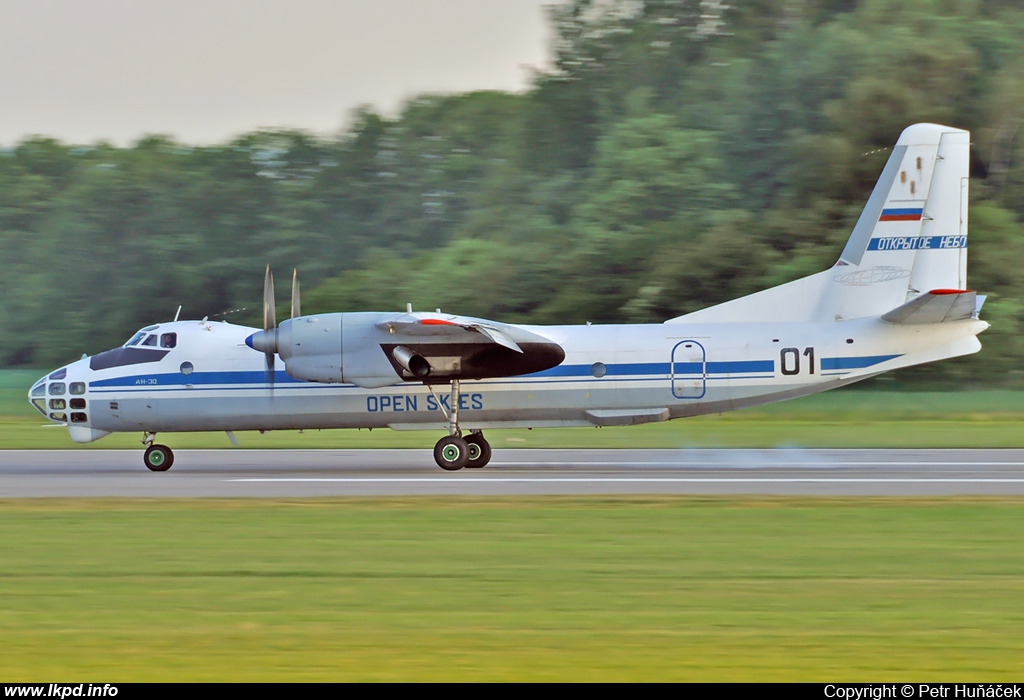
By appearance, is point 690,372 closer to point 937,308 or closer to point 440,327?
point 937,308

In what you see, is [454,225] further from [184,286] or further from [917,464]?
[917,464]

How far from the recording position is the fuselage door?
59.5 feet

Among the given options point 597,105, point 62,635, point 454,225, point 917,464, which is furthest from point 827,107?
point 62,635

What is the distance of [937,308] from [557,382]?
6.19m

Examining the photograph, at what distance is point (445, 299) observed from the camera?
3909cm

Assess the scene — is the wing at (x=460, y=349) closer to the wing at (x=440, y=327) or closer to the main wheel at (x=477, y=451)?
the wing at (x=440, y=327)

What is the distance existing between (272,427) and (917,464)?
36.6 feet

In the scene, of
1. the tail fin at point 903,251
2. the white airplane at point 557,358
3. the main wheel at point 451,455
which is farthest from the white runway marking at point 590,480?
the tail fin at point 903,251

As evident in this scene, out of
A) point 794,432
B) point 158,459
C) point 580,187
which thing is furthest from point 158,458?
point 580,187

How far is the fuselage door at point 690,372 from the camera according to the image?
1814cm

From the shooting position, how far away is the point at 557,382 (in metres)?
18.4

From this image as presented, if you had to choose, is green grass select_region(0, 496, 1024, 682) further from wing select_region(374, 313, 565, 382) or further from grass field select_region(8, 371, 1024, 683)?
wing select_region(374, 313, 565, 382)

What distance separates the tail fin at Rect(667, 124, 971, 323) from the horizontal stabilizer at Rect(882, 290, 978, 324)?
106cm

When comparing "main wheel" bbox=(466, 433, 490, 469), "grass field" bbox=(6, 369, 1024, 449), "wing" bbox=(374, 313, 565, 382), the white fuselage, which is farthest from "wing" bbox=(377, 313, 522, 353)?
"grass field" bbox=(6, 369, 1024, 449)
